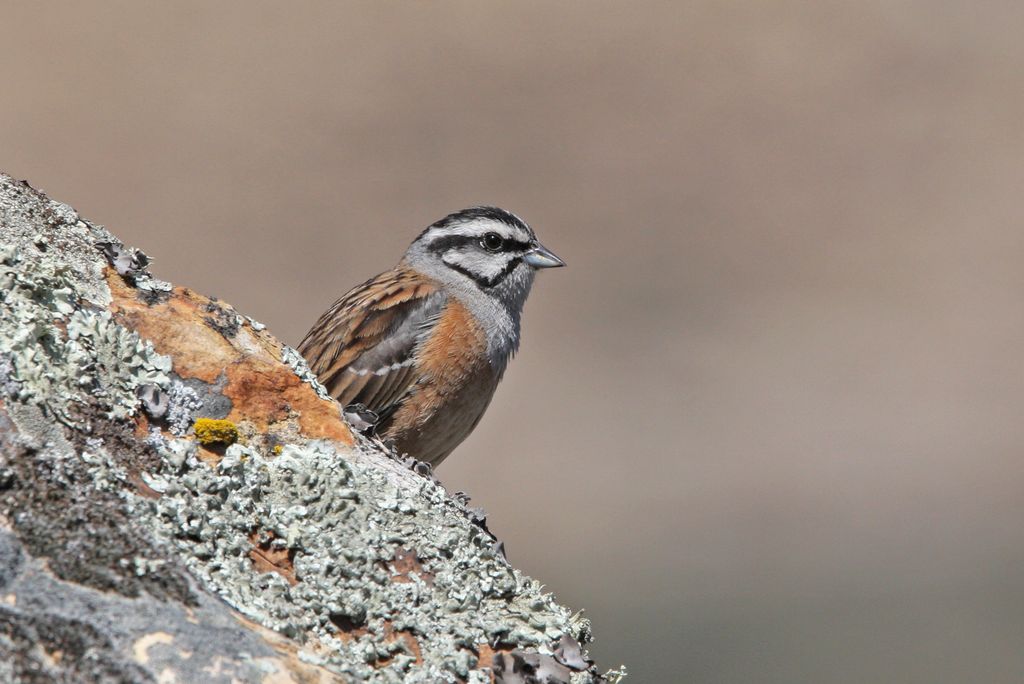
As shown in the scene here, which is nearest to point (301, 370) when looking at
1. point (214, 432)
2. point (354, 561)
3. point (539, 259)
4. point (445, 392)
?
point (214, 432)

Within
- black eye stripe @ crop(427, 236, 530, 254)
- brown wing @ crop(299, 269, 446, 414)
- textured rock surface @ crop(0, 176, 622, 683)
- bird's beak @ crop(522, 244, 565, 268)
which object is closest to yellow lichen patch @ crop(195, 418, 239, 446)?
textured rock surface @ crop(0, 176, 622, 683)

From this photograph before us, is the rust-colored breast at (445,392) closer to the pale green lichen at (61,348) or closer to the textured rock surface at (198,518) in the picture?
the textured rock surface at (198,518)

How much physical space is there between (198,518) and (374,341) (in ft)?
12.8

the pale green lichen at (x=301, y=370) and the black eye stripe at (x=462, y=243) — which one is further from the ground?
the black eye stripe at (x=462, y=243)

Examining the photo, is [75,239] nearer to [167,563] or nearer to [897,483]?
[167,563]

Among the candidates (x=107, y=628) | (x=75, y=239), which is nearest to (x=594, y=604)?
(x=75, y=239)

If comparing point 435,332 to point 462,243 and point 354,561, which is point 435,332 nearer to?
point 462,243

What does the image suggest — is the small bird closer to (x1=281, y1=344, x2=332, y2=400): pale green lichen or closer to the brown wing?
the brown wing

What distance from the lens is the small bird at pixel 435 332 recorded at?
748 centimetres

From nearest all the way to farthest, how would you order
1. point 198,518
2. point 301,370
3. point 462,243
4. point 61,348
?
1. point 198,518
2. point 61,348
3. point 301,370
4. point 462,243

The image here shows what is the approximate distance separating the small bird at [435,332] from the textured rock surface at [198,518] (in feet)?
7.88

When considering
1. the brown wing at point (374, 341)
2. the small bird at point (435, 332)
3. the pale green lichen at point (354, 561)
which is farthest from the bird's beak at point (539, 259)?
the pale green lichen at point (354, 561)

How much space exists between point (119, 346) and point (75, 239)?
2.17 feet

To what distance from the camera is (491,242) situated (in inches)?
345
